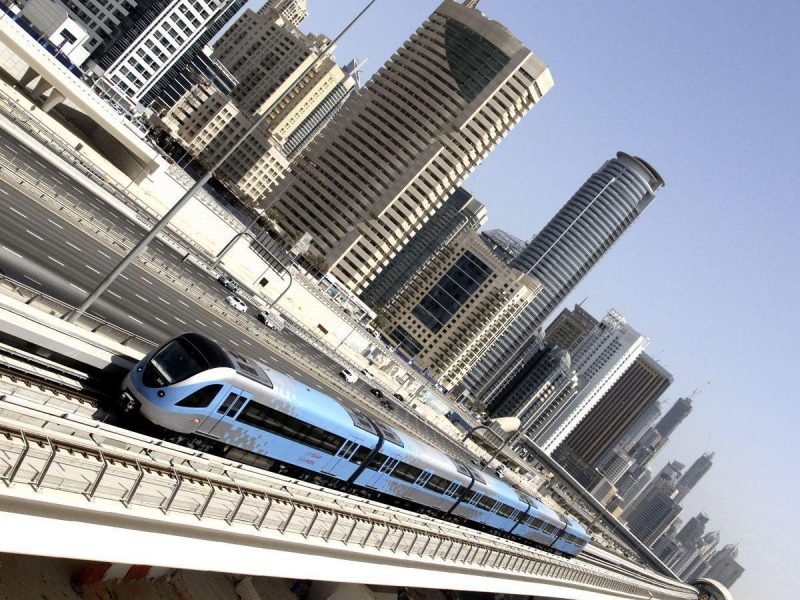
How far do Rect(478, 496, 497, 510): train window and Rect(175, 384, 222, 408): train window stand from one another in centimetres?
2629

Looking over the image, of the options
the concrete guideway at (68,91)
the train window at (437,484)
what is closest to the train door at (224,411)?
the train window at (437,484)

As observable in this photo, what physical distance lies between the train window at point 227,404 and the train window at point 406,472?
13.4m

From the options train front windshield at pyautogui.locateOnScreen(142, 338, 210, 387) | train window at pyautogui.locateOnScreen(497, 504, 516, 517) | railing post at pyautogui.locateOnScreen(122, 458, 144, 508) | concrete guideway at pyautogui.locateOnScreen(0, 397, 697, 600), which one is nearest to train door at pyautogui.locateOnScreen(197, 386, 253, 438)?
train front windshield at pyautogui.locateOnScreen(142, 338, 210, 387)

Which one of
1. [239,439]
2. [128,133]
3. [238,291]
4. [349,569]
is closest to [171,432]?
[239,439]

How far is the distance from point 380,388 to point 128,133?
142 feet

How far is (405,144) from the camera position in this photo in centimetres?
16738

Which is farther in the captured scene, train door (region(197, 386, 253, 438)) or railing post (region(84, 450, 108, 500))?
train door (region(197, 386, 253, 438))

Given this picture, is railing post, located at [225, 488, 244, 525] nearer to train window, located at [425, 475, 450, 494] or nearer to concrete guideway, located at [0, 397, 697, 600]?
concrete guideway, located at [0, 397, 697, 600]

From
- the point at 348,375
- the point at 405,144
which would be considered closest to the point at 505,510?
the point at 348,375

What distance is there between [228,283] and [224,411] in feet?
130

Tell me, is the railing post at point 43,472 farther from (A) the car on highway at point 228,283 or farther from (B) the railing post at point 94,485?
(A) the car on highway at point 228,283

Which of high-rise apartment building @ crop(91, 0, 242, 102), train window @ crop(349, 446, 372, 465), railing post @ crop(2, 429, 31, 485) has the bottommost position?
railing post @ crop(2, 429, 31, 485)

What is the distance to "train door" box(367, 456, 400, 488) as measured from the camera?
36562 mm

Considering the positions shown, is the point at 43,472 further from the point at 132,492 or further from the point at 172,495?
the point at 172,495
